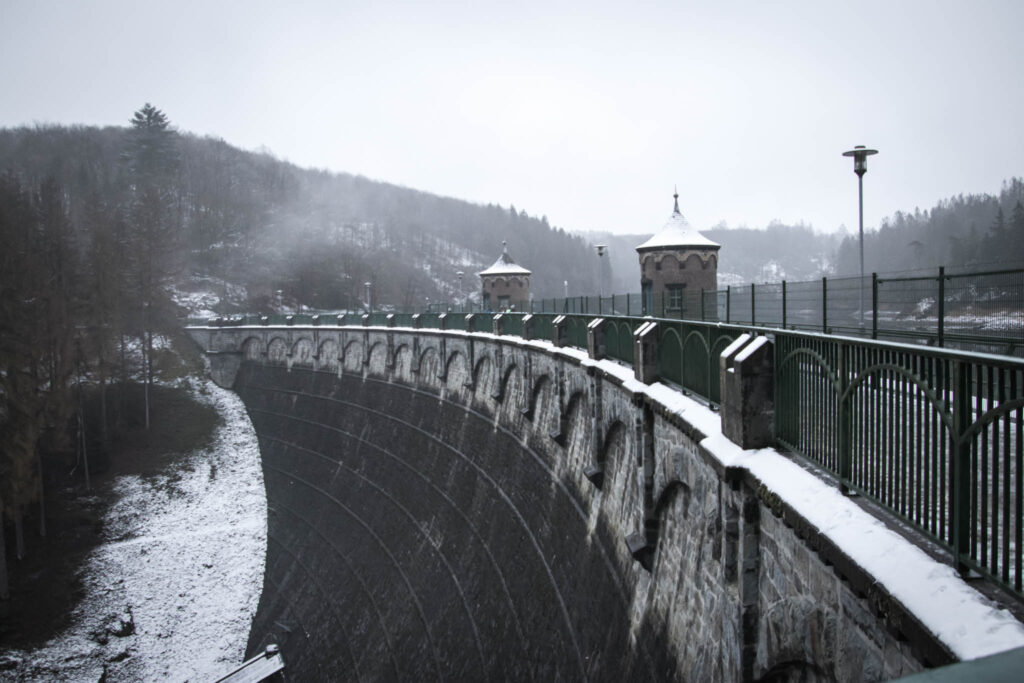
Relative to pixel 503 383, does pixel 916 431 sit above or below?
above

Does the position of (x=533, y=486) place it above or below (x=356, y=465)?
above

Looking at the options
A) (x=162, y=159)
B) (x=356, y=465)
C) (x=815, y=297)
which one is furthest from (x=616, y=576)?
(x=162, y=159)

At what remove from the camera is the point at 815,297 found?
40.3 ft

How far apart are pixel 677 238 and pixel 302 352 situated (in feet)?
86.5

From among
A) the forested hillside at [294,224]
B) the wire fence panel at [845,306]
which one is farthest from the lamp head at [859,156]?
the forested hillside at [294,224]

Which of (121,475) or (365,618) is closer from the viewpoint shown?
(365,618)

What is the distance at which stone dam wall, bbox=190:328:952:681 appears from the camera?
4.87 metres

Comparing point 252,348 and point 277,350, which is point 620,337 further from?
point 252,348

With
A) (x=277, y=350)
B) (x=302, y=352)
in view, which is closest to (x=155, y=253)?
(x=277, y=350)

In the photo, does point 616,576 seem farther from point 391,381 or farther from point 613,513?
point 391,381

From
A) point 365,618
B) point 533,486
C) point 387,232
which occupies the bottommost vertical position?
point 365,618

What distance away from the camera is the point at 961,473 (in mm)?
3184

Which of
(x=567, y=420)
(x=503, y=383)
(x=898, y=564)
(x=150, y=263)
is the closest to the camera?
(x=898, y=564)

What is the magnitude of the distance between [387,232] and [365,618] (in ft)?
350
